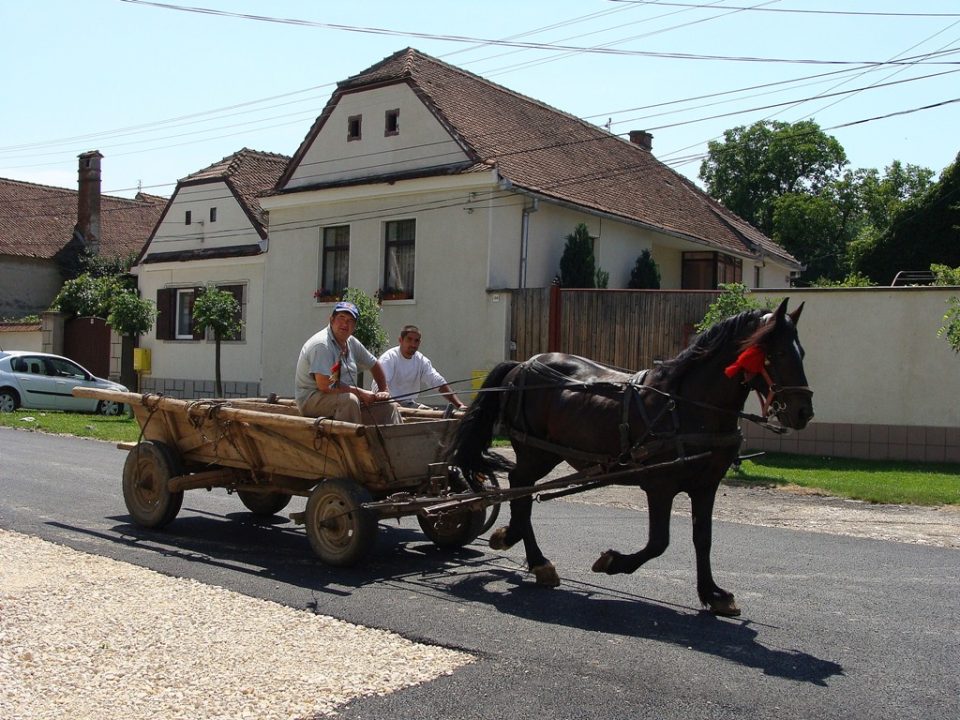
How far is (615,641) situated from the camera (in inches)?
222

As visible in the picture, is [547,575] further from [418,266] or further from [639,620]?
[418,266]

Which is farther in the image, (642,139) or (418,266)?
(642,139)

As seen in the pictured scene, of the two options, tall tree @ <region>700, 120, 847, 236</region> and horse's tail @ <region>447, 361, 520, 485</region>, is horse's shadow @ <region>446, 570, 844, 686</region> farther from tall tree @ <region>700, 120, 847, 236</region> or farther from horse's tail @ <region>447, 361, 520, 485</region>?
tall tree @ <region>700, 120, 847, 236</region>

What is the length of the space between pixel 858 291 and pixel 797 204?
3531 centimetres

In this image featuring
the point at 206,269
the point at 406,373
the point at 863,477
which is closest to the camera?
the point at 406,373

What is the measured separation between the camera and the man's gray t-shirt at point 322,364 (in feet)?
25.8

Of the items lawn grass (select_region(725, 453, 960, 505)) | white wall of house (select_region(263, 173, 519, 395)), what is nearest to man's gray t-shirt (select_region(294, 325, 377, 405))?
lawn grass (select_region(725, 453, 960, 505))

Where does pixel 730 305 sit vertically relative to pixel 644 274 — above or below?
below

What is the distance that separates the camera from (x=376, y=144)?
894 inches

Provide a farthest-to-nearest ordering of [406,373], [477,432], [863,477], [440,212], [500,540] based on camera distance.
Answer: [440,212], [863,477], [406,373], [477,432], [500,540]

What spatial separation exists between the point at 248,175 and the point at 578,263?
11.3 meters

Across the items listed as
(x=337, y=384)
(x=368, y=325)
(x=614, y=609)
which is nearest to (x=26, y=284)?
(x=368, y=325)

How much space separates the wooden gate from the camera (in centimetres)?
2934

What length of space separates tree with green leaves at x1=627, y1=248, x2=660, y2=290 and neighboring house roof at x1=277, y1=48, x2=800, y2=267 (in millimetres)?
860
